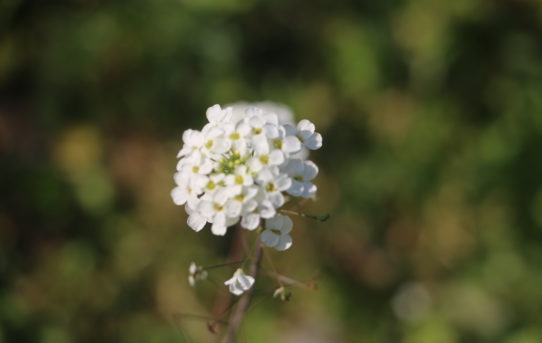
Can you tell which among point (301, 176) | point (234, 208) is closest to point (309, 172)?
point (301, 176)

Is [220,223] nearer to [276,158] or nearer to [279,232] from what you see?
[279,232]

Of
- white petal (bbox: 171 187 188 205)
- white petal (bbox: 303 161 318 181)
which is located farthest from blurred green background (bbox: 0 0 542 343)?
white petal (bbox: 303 161 318 181)

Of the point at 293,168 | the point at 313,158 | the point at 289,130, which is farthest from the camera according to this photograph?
the point at 313,158

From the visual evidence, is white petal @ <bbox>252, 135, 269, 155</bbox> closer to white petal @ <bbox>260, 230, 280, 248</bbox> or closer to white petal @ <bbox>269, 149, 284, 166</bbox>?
white petal @ <bbox>269, 149, 284, 166</bbox>

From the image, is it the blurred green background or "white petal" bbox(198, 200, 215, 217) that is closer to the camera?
"white petal" bbox(198, 200, 215, 217)

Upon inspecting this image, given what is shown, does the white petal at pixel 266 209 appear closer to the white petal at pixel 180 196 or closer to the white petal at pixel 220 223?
the white petal at pixel 220 223

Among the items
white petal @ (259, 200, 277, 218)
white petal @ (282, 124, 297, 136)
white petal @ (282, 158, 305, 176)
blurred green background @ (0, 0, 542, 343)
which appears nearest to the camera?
white petal @ (259, 200, 277, 218)

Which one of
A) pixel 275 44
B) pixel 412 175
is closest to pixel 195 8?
pixel 275 44
